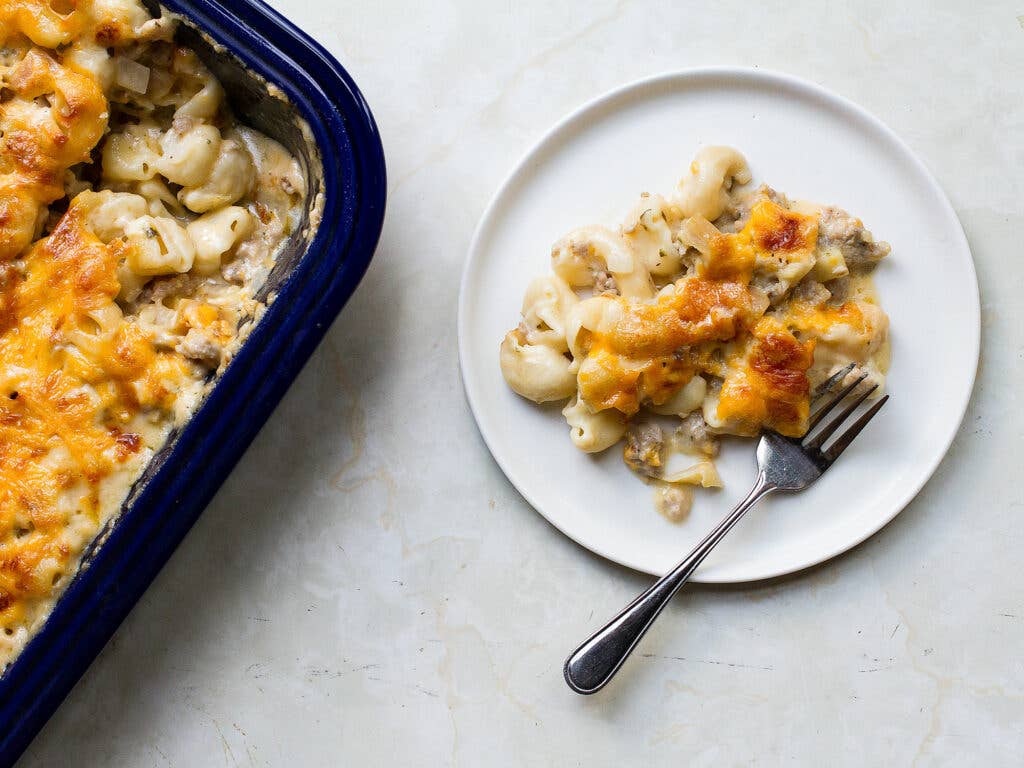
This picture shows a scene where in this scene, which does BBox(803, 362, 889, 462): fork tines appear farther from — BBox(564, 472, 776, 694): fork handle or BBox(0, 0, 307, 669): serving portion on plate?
BBox(0, 0, 307, 669): serving portion on plate

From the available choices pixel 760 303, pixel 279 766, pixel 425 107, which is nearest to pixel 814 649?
pixel 760 303

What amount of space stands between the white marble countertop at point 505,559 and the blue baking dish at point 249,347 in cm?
38

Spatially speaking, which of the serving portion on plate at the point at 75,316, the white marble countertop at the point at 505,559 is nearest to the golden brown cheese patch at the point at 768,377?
the white marble countertop at the point at 505,559

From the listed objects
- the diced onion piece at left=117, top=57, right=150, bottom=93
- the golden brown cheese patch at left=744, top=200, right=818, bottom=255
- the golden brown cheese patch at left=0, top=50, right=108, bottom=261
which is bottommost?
the golden brown cheese patch at left=0, top=50, right=108, bottom=261

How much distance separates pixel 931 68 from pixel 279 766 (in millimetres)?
1960

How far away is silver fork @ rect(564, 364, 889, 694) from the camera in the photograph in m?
1.66

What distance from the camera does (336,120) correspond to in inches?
56.6

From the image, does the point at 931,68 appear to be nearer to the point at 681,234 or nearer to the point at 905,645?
the point at 681,234

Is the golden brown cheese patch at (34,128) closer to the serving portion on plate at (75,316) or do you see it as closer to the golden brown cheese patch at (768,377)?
the serving portion on plate at (75,316)

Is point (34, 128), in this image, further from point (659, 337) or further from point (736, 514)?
point (736, 514)

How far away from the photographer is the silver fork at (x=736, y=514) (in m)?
1.66

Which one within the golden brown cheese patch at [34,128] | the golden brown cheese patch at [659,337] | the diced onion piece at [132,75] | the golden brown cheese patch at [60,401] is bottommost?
the golden brown cheese patch at [60,401]

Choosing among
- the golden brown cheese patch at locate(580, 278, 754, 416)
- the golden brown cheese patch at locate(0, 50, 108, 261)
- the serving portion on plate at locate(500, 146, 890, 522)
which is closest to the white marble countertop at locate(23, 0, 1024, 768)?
the serving portion on plate at locate(500, 146, 890, 522)

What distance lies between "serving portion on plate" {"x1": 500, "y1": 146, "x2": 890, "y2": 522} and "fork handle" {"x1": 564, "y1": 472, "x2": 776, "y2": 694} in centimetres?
8
